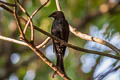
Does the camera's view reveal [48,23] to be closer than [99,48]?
No

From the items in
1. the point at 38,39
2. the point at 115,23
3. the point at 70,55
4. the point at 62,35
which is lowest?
the point at 70,55

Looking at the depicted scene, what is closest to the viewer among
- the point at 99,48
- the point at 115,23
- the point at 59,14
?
the point at 59,14

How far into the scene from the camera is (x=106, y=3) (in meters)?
6.72

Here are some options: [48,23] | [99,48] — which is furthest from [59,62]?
[48,23]

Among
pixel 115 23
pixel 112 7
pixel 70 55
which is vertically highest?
pixel 115 23

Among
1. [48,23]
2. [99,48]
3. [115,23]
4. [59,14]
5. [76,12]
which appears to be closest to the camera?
[59,14]

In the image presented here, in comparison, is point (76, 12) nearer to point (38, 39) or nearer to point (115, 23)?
point (38, 39)

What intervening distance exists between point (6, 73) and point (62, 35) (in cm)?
326

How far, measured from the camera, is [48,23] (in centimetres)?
605

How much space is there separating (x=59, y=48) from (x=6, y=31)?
3.77 metres

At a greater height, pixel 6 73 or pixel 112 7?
pixel 112 7

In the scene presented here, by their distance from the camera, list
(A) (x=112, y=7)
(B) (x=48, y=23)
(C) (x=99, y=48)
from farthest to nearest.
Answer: (A) (x=112, y=7) → (B) (x=48, y=23) → (C) (x=99, y=48)

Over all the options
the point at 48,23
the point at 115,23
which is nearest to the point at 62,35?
the point at 115,23

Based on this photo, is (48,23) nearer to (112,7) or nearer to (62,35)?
(112,7)
